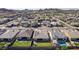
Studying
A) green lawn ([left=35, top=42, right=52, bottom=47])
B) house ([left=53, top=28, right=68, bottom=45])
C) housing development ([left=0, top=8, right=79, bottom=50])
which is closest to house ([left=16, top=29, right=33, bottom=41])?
housing development ([left=0, top=8, right=79, bottom=50])

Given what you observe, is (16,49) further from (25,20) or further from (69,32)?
(69,32)

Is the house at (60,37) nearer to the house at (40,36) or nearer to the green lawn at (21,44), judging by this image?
the house at (40,36)

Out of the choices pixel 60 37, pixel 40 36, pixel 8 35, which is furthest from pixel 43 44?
pixel 8 35

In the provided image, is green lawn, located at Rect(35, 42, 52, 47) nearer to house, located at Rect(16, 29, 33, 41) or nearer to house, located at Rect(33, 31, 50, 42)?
house, located at Rect(33, 31, 50, 42)

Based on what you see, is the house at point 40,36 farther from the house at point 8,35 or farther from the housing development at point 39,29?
the house at point 8,35

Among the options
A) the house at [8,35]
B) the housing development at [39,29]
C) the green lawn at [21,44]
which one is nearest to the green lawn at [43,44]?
the housing development at [39,29]

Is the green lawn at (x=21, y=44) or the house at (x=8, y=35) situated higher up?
the house at (x=8, y=35)

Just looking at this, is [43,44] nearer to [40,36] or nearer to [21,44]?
[40,36]

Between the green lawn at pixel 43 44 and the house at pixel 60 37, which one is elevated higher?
the house at pixel 60 37
